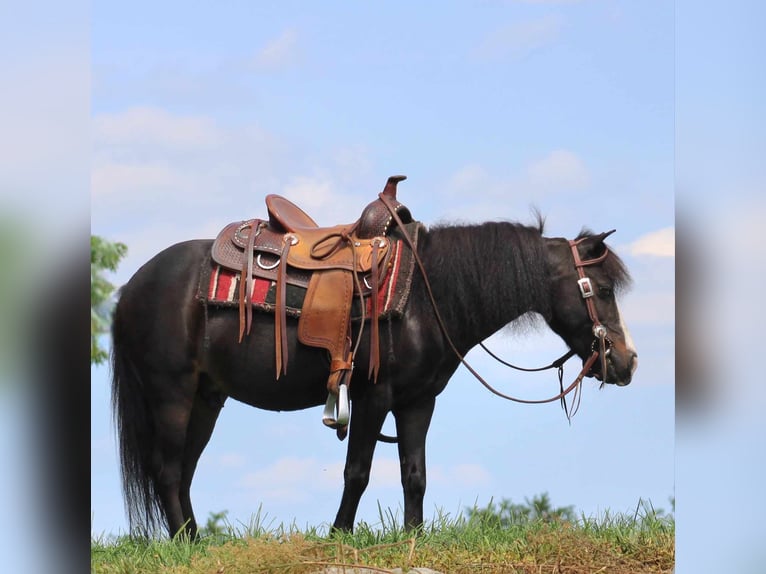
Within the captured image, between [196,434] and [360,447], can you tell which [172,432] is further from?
[360,447]

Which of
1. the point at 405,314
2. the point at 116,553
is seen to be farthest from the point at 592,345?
the point at 116,553

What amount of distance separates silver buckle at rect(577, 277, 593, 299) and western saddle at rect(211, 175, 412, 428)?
3.14 ft

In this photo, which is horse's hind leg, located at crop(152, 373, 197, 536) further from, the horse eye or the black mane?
the horse eye

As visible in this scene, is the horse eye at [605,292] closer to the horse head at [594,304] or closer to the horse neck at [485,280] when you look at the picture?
the horse head at [594,304]

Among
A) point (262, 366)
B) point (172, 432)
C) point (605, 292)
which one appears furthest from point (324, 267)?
point (605, 292)

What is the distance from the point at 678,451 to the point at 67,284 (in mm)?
2692

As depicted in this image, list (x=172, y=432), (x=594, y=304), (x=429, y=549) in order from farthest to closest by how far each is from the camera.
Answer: (x=172, y=432) < (x=594, y=304) < (x=429, y=549)

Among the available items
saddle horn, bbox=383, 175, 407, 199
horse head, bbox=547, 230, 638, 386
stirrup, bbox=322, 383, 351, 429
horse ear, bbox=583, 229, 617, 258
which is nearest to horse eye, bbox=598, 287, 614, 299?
horse head, bbox=547, 230, 638, 386

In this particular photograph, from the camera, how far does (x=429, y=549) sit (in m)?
5.45

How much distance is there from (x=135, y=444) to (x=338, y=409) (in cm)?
132

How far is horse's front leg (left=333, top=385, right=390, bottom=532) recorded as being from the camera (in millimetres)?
5723

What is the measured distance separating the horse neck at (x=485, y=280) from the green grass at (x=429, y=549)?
991mm

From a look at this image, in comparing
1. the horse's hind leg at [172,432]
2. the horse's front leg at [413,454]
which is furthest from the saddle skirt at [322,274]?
the horse's hind leg at [172,432]

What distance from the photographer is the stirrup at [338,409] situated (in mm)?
5594
